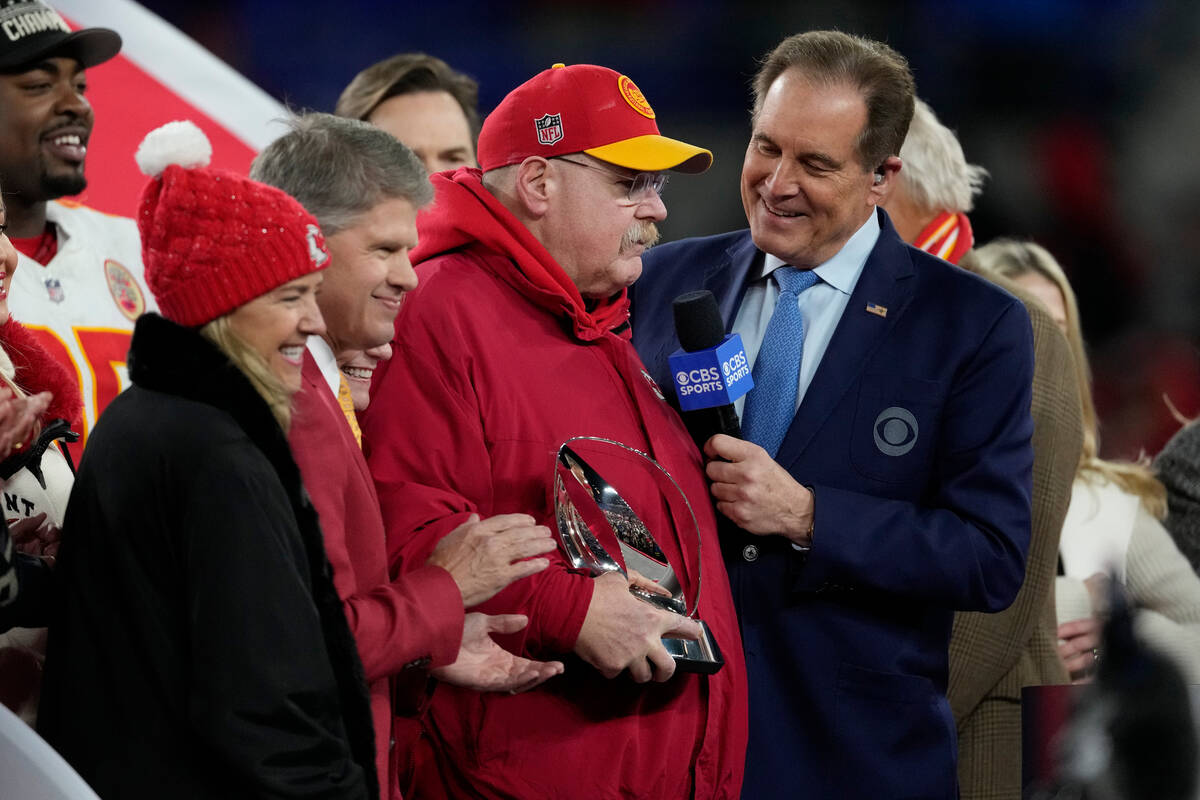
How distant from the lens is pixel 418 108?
3711 mm

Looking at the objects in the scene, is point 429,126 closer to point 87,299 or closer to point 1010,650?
point 87,299

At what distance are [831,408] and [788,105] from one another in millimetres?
517

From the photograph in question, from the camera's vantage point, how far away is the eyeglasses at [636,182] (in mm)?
2053

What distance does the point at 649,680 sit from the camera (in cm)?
189

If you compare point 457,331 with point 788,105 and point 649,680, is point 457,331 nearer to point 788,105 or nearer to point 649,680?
point 649,680

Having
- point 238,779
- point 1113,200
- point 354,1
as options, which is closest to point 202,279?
point 238,779

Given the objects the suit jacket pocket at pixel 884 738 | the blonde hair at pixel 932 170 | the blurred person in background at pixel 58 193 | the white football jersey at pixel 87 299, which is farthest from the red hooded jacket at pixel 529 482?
the blonde hair at pixel 932 170

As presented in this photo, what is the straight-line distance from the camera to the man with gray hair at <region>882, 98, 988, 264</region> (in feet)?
10.0

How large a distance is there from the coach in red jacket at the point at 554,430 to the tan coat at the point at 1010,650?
0.78 meters

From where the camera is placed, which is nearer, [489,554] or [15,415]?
[15,415]

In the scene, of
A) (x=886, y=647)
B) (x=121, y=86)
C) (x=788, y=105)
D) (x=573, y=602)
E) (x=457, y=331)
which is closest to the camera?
(x=573, y=602)

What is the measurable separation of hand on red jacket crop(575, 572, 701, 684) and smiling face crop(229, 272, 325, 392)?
21.0 inches

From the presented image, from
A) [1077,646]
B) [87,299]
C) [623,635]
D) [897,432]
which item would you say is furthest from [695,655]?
[87,299]

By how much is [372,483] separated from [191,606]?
37cm
